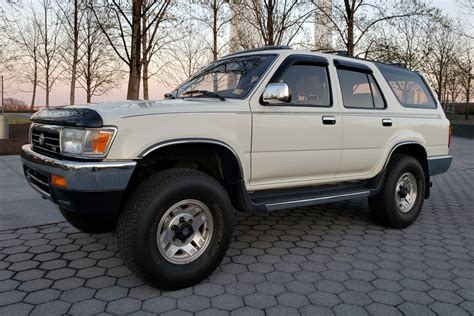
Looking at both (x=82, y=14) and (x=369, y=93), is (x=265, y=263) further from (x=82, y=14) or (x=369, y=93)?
(x=82, y=14)

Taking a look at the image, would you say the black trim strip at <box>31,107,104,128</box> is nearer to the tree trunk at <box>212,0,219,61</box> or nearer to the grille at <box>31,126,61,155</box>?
the grille at <box>31,126,61,155</box>

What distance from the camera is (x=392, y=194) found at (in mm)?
4809

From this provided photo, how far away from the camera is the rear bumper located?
5250 mm

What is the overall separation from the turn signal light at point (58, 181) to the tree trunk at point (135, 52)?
961 centimetres

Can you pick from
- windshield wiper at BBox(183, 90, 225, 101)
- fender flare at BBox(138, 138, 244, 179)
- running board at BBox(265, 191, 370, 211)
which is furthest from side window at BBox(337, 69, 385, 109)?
fender flare at BBox(138, 138, 244, 179)

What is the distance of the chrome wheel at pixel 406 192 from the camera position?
5016mm

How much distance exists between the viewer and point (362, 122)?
4406 millimetres

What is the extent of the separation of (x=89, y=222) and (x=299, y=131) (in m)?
2.35

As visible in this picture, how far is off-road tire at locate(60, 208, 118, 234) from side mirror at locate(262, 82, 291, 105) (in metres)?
1.95

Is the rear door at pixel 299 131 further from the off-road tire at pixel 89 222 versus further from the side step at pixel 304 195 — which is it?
the off-road tire at pixel 89 222

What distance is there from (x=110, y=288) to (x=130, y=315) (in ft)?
1.59

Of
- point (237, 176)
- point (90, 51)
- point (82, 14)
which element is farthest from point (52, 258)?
point (90, 51)

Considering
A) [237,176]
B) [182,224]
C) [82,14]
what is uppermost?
[82,14]

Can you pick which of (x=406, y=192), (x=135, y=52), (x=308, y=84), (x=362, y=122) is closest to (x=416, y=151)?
(x=406, y=192)
